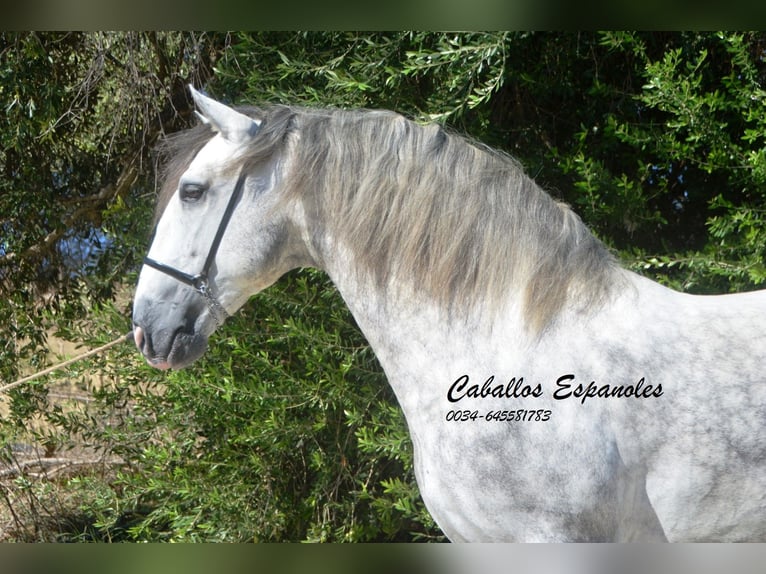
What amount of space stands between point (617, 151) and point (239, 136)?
1587 millimetres

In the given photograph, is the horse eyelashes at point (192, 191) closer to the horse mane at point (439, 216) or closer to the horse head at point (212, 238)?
the horse head at point (212, 238)

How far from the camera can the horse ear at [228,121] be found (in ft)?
4.81

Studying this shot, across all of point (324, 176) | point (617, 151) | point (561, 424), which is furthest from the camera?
point (617, 151)

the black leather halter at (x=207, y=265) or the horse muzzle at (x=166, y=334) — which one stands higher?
the black leather halter at (x=207, y=265)

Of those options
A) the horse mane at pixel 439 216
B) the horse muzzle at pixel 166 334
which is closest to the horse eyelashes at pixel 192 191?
the horse mane at pixel 439 216

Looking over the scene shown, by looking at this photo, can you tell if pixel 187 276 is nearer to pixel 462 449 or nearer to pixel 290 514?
pixel 462 449

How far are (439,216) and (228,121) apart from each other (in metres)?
0.47

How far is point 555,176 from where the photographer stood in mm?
2477

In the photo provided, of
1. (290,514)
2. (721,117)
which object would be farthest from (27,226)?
(721,117)

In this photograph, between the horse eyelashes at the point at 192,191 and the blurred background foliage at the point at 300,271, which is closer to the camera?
the horse eyelashes at the point at 192,191

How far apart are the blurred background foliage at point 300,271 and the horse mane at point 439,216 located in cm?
78

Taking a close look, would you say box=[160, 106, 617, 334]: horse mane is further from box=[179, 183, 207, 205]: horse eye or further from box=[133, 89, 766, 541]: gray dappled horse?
box=[179, 183, 207, 205]: horse eye

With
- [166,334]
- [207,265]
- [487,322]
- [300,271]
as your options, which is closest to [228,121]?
[207,265]

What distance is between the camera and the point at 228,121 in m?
1.47
